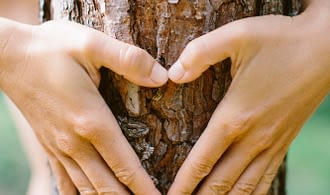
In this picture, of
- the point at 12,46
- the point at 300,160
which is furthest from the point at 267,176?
the point at 300,160

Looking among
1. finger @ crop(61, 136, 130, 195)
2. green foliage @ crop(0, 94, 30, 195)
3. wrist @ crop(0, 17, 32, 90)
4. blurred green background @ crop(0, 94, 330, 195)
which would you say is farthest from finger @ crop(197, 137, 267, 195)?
green foliage @ crop(0, 94, 30, 195)

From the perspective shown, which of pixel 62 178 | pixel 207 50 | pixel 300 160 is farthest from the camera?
pixel 300 160

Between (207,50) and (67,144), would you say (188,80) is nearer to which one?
(207,50)

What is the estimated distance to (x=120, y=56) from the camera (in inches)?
40.3

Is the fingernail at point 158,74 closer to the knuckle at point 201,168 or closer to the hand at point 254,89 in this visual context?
the hand at point 254,89

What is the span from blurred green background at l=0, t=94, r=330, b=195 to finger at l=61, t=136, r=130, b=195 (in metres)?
1.48

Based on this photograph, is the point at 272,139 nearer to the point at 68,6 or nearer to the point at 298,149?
the point at 68,6

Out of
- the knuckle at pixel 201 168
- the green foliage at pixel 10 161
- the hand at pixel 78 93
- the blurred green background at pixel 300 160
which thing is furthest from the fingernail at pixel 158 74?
the green foliage at pixel 10 161

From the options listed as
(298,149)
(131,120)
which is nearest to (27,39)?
(131,120)

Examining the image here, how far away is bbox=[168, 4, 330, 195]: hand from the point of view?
1.02 m

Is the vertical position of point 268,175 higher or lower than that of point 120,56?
lower

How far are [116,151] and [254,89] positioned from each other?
199mm

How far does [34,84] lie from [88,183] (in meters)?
0.15

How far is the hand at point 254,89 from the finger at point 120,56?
1.8 inches
